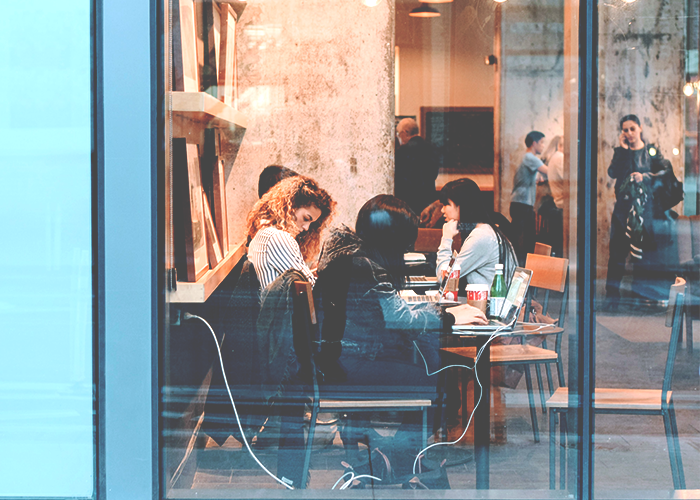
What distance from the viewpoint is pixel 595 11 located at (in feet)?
7.53

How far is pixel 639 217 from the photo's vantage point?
16.0 feet

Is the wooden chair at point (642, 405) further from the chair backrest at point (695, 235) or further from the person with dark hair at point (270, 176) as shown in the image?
the person with dark hair at point (270, 176)

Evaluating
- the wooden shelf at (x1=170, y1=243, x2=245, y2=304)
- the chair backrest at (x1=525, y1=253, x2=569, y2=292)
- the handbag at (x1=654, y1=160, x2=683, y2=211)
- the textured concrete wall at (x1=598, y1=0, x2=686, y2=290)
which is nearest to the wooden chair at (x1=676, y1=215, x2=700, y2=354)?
the handbag at (x1=654, y1=160, x2=683, y2=211)

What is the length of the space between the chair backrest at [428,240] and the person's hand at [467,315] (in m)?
1.03

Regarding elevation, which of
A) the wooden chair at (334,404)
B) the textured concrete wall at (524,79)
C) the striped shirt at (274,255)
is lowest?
the wooden chair at (334,404)

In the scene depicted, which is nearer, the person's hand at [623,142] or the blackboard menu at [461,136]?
the person's hand at [623,142]

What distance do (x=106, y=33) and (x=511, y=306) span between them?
182cm

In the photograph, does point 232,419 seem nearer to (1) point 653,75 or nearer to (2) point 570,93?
(2) point 570,93

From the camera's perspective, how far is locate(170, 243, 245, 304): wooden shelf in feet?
7.89

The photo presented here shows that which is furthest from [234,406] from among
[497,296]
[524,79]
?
[524,79]

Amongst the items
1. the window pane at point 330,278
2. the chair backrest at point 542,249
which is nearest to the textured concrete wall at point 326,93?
the window pane at point 330,278
